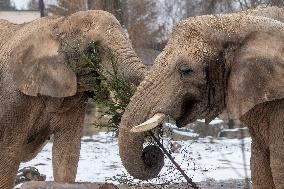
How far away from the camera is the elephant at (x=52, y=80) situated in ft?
18.7

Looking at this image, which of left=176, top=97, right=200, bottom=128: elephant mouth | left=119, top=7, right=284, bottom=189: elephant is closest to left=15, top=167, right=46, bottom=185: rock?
left=119, top=7, right=284, bottom=189: elephant

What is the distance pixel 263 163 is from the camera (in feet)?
15.3

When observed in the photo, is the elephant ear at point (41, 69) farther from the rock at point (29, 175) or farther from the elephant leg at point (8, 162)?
the rock at point (29, 175)

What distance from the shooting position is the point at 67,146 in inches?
250

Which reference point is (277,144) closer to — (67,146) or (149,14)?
(67,146)

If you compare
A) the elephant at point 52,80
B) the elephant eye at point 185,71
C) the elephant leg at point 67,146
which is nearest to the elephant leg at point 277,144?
the elephant eye at point 185,71

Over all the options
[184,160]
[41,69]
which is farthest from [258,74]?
[184,160]

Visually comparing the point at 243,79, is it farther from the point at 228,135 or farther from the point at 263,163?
the point at 228,135

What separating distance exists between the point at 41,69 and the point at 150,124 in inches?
87.0

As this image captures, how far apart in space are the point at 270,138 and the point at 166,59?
2.61 ft

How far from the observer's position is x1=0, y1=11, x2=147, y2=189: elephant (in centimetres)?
570

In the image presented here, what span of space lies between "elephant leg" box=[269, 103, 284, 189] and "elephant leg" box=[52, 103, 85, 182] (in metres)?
2.52

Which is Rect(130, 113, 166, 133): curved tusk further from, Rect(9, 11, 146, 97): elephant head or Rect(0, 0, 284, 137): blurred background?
Rect(0, 0, 284, 137): blurred background

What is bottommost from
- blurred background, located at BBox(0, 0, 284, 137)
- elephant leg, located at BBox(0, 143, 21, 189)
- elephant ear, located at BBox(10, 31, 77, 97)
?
blurred background, located at BBox(0, 0, 284, 137)
